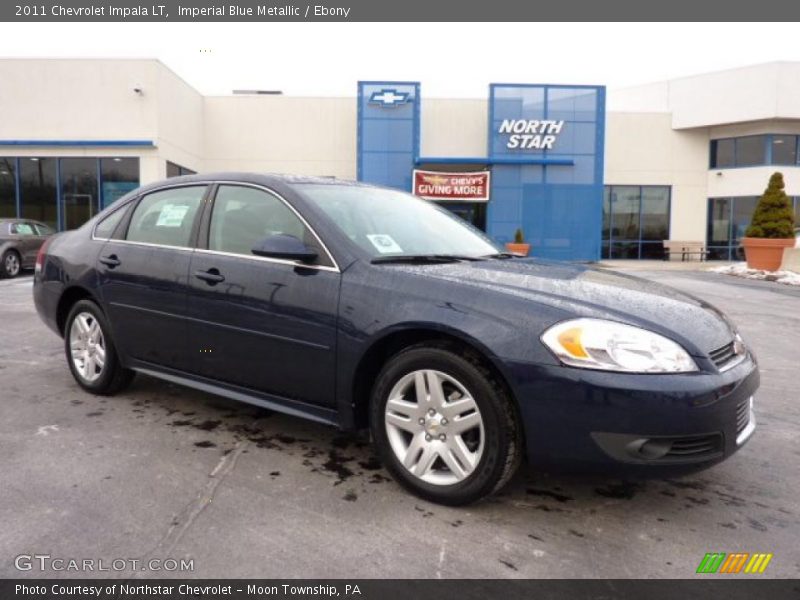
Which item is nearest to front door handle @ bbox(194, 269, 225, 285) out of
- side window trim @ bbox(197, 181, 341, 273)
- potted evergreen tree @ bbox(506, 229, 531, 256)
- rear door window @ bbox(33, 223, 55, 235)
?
side window trim @ bbox(197, 181, 341, 273)

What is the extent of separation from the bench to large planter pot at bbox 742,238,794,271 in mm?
10193

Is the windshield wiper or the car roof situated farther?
the car roof

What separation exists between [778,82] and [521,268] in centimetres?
2639

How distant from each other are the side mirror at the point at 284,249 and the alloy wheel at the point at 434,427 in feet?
2.69

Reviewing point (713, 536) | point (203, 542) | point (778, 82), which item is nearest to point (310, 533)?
point (203, 542)

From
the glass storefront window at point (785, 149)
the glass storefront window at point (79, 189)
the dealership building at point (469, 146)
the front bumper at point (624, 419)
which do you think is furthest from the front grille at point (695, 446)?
the glass storefront window at point (785, 149)

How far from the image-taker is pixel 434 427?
111 inches

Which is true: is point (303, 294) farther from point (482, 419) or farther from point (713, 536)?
point (713, 536)

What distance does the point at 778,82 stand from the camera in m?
24.2

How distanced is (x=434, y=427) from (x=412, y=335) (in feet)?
1.43

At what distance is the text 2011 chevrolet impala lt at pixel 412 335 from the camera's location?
2.54 meters

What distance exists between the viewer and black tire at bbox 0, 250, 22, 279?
44.7 ft

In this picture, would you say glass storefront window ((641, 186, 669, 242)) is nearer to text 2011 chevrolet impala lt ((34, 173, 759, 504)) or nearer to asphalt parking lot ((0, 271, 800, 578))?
asphalt parking lot ((0, 271, 800, 578))
